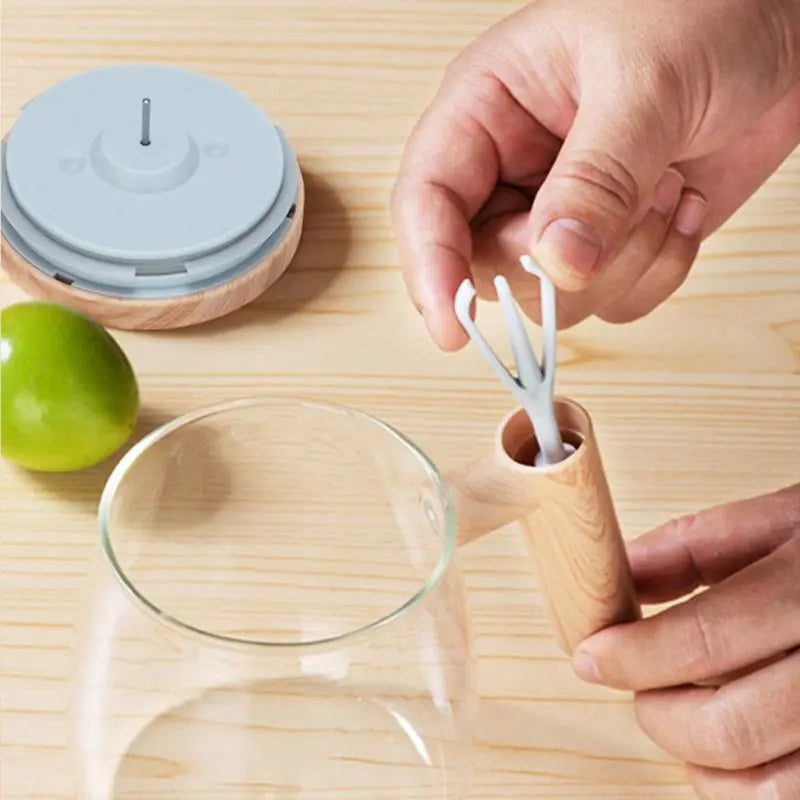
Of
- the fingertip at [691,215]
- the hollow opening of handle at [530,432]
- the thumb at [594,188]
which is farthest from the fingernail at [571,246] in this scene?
the fingertip at [691,215]

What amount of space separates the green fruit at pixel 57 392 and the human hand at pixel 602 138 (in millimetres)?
145

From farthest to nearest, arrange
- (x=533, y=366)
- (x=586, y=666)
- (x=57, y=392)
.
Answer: (x=57, y=392) < (x=586, y=666) < (x=533, y=366)

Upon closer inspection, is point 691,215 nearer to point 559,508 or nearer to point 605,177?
point 605,177

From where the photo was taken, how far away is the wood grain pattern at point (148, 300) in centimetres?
78

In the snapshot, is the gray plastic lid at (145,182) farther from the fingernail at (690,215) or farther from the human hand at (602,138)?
the fingernail at (690,215)

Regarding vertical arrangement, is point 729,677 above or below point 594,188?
below

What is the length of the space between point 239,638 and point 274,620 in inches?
2.1

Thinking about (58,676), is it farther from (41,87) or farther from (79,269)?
(41,87)

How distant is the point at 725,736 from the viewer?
2.02ft

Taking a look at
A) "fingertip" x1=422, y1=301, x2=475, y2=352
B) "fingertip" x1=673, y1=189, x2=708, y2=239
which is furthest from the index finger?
"fingertip" x1=673, y1=189, x2=708, y2=239

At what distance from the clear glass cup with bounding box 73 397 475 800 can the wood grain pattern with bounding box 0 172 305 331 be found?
22 cm

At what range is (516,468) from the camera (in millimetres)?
496

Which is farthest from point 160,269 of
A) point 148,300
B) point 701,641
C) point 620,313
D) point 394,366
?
point 701,641

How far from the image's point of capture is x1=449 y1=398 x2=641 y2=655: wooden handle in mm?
499
